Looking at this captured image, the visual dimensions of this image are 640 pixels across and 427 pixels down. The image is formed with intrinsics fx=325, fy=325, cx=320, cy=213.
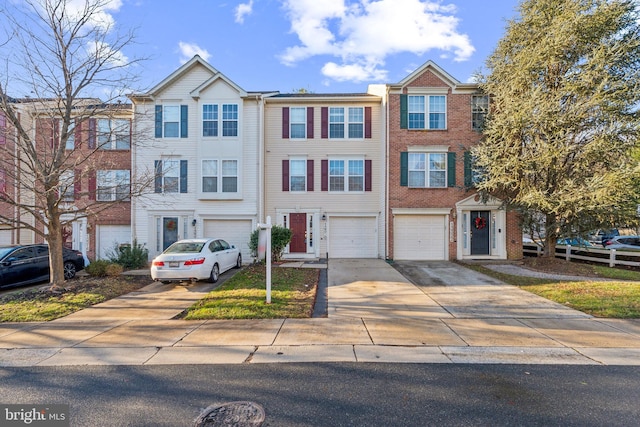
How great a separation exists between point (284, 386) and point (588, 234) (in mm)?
14401

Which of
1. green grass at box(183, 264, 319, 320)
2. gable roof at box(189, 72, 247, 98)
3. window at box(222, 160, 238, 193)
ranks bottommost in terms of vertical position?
green grass at box(183, 264, 319, 320)

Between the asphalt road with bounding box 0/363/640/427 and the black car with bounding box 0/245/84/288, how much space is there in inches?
298

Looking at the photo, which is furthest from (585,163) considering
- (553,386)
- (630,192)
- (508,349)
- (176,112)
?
(176,112)

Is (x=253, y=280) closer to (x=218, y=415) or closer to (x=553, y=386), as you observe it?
(x=218, y=415)

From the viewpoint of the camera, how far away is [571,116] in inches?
468

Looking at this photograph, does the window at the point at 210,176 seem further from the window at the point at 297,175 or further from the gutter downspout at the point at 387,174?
the gutter downspout at the point at 387,174

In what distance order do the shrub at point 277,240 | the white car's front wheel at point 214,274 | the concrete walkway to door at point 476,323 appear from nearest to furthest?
the concrete walkway to door at point 476,323 → the white car's front wheel at point 214,274 → the shrub at point 277,240

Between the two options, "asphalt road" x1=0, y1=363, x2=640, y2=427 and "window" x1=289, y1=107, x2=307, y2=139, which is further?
"window" x1=289, y1=107, x2=307, y2=139

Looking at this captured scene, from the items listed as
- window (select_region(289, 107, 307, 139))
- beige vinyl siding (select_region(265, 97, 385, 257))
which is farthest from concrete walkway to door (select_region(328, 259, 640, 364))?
window (select_region(289, 107, 307, 139))

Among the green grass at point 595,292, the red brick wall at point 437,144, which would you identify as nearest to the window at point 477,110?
the red brick wall at point 437,144

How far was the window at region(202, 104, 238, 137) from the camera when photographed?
15750 millimetres

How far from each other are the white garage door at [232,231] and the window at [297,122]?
16.4 feet

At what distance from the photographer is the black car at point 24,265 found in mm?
9969

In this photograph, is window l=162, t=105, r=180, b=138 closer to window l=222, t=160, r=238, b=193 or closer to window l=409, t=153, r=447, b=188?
window l=222, t=160, r=238, b=193
